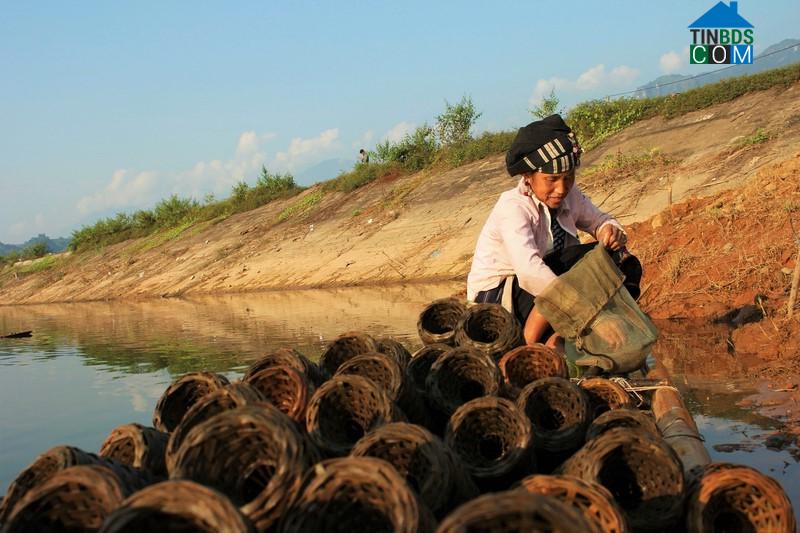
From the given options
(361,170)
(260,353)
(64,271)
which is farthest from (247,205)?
(260,353)

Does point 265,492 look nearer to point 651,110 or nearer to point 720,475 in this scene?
point 720,475

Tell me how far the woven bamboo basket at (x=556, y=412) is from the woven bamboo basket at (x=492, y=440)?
0.29 m

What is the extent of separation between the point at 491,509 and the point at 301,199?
86.1ft

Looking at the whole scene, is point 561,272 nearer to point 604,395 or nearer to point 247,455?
point 604,395

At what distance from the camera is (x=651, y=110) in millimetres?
20703

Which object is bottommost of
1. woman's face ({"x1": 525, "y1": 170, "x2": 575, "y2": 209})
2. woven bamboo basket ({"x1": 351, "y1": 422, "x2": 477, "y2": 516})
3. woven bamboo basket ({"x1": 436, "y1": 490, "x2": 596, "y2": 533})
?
woven bamboo basket ({"x1": 351, "y1": 422, "x2": 477, "y2": 516})

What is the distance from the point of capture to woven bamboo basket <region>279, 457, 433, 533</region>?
6.14 feet

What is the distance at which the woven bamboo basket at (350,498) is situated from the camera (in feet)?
6.14

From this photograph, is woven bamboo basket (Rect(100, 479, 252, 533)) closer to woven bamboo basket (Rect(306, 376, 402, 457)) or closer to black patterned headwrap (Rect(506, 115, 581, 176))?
woven bamboo basket (Rect(306, 376, 402, 457))

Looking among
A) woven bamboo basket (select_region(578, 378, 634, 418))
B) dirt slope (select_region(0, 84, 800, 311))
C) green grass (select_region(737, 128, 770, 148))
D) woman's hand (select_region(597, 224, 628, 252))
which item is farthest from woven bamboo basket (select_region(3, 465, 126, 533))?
green grass (select_region(737, 128, 770, 148))

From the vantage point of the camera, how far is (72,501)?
207 centimetres

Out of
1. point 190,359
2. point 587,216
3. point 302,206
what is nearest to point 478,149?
point 302,206

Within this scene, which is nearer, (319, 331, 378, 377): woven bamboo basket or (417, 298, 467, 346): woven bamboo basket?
(319, 331, 378, 377): woven bamboo basket

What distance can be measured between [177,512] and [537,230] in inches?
134
